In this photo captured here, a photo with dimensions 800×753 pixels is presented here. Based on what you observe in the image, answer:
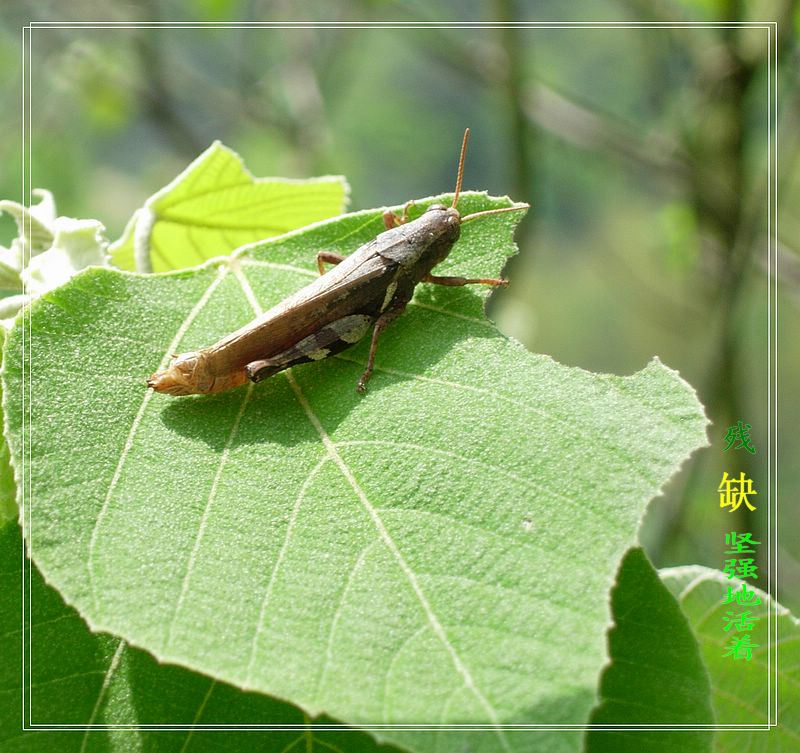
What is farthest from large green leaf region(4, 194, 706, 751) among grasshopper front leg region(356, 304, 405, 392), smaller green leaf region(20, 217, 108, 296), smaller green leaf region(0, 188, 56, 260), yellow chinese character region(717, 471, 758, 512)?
yellow chinese character region(717, 471, 758, 512)

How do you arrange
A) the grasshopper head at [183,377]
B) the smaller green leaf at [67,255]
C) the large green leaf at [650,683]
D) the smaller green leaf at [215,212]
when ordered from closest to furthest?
the large green leaf at [650,683] → the grasshopper head at [183,377] → the smaller green leaf at [67,255] → the smaller green leaf at [215,212]

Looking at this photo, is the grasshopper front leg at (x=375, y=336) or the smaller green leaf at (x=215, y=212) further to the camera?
the smaller green leaf at (x=215, y=212)

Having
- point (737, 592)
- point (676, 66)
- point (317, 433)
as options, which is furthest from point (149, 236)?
point (676, 66)

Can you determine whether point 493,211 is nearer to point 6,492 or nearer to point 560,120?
point 6,492

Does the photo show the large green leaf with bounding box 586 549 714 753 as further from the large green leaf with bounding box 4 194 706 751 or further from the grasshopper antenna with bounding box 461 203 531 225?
the grasshopper antenna with bounding box 461 203 531 225

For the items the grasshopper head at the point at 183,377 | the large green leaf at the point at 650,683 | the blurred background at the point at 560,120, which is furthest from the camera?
the blurred background at the point at 560,120

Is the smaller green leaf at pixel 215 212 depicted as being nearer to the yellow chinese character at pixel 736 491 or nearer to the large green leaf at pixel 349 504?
the large green leaf at pixel 349 504

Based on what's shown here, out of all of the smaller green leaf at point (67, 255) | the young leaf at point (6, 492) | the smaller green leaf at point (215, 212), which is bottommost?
the young leaf at point (6, 492)

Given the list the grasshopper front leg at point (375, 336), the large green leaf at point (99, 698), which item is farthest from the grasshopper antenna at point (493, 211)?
the large green leaf at point (99, 698)

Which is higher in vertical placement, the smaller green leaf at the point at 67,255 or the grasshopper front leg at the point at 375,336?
the smaller green leaf at the point at 67,255
